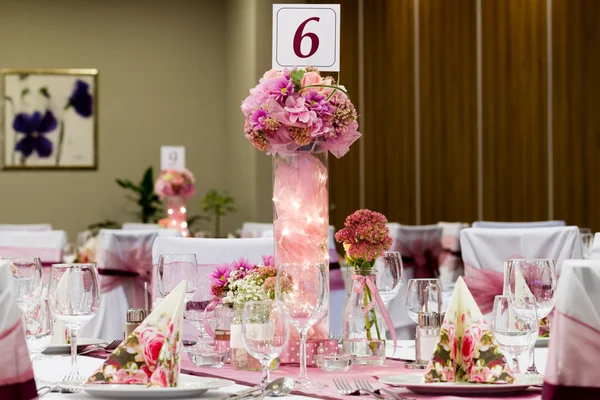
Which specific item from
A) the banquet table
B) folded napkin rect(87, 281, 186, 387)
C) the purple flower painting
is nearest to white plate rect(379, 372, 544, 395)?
the banquet table

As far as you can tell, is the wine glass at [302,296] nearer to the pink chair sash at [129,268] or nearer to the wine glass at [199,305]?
the wine glass at [199,305]

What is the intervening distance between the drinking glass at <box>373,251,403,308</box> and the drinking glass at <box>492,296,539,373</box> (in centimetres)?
52

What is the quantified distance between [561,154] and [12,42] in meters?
6.51

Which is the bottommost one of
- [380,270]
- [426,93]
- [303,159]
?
[380,270]

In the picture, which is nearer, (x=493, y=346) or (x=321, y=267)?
(x=493, y=346)

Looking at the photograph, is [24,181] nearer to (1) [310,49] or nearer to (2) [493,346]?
(1) [310,49]

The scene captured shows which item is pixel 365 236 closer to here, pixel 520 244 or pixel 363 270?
pixel 363 270

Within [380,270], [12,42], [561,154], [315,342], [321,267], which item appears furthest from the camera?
[12,42]

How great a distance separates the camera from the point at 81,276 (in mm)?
1776

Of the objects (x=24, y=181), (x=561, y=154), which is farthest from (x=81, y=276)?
(x=24, y=181)

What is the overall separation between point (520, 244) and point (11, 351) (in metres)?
2.15

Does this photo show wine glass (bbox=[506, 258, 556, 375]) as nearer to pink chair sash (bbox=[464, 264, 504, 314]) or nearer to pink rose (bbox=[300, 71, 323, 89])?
pink rose (bbox=[300, 71, 323, 89])

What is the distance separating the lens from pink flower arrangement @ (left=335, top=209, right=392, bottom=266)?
6.51 ft

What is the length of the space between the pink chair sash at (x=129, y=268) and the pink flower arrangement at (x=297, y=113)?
2542 mm
